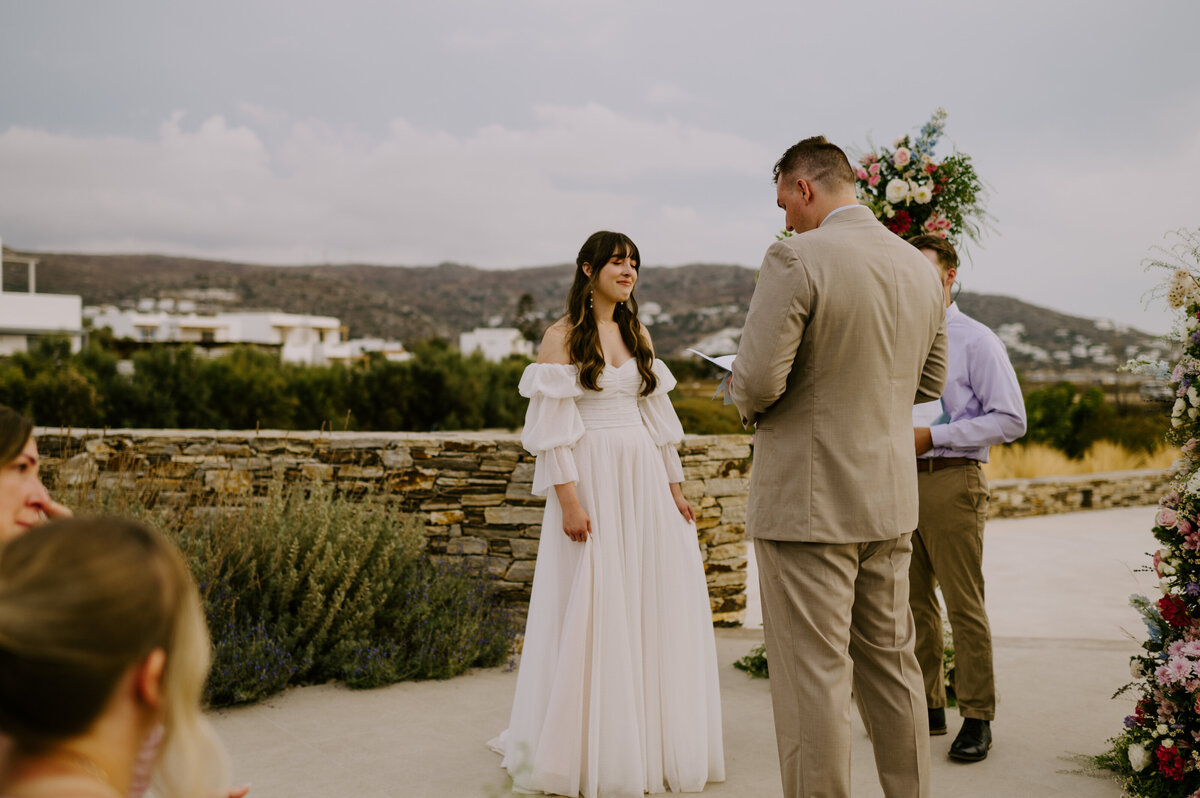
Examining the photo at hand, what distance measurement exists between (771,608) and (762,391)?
2.25ft

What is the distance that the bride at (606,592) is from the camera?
3.49m

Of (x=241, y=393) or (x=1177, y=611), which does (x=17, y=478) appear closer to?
(x=1177, y=611)

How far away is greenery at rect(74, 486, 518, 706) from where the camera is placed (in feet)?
15.6

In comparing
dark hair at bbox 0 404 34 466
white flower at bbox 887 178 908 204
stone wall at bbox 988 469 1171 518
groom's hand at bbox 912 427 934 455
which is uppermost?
white flower at bbox 887 178 908 204

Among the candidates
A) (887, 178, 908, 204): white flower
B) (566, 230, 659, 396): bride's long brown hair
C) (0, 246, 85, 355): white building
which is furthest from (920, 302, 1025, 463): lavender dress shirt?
(0, 246, 85, 355): white building

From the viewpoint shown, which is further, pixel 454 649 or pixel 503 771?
pixel 454 649

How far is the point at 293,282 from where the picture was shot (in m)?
75.8

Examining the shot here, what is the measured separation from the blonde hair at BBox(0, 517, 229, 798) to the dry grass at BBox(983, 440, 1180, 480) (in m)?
13.9

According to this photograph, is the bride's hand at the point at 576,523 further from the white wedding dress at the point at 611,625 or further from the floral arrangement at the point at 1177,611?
the floral arrangement at the point at 1177,611

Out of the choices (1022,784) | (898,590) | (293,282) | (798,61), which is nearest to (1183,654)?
(1022,784)

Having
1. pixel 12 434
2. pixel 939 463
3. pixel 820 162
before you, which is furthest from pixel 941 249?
pixel 12 434

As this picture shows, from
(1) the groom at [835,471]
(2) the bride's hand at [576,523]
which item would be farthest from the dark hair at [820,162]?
(2) the bride's hand at [576,523]

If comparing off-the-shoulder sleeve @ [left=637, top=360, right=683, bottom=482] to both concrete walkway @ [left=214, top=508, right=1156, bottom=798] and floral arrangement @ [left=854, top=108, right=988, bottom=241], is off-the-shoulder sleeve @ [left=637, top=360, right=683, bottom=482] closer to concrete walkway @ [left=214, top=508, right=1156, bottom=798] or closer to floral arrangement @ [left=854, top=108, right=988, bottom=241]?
concrete walkway @ [left=214, top=508, right=1156, bottom=798]

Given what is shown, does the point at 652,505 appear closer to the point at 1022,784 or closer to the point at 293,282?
the point at 1022,784
